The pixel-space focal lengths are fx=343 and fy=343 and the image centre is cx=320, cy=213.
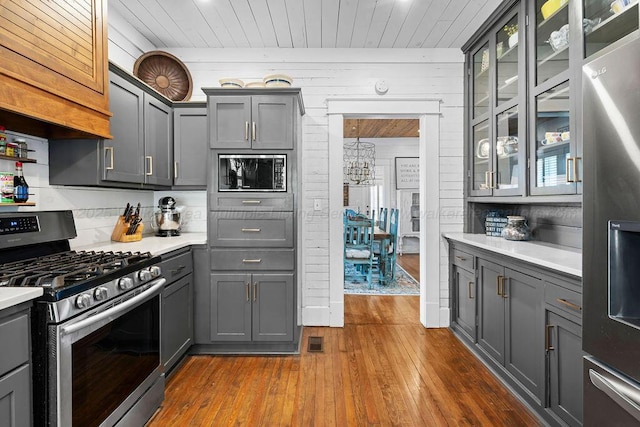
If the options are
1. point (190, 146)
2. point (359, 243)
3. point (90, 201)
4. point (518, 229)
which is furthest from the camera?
point (359, 243)

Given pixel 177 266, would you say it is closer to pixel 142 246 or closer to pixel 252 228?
pixel 142 246

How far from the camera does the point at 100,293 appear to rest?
1.50 metres

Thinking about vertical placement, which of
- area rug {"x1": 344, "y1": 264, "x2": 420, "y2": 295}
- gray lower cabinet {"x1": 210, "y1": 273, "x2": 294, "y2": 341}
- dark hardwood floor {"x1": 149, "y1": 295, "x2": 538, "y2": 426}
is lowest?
dark hardwood floor {"x1": 149, "y1": 295, "x2": 538, "y2": 426}

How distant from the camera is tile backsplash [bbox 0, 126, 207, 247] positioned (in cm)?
202

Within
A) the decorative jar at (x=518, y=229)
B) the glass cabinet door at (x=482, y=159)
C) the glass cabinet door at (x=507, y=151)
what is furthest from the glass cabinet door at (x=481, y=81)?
the decorative jar at (x=518, y=229)

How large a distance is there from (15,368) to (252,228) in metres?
1.74

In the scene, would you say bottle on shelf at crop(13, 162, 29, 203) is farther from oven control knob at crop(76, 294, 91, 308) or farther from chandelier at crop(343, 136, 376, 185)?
chandelier at crop(343, 136, 376, 185)

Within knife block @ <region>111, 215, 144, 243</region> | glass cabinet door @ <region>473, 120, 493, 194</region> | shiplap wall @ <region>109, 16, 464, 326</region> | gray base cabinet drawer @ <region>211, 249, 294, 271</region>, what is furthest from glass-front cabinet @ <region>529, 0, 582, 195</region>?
knife block @ <region>111, 215, 144, 243</region>

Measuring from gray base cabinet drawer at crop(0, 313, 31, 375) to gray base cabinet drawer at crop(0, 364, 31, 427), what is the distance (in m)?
0.02

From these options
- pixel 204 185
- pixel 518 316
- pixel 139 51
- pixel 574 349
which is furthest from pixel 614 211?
pixel 139 51

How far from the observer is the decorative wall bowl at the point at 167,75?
120 inches

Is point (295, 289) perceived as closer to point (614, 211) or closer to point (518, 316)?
point (518, 316)

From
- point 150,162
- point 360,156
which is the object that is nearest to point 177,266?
point 150,162

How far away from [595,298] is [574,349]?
2.47 feet
